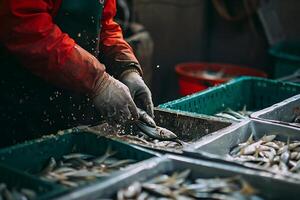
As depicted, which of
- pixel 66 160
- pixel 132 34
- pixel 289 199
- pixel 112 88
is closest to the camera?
pixel 289 199

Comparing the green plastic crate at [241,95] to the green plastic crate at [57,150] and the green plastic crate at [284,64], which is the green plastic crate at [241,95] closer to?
the green plastic crate at [57,150]

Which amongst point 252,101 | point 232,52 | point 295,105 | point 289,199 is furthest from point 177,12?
point 289,199

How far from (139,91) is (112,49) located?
0.42m

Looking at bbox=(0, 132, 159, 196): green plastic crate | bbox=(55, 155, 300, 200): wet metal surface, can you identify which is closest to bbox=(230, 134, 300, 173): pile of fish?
bbox=(55, 155, 300, 200): wet metal surface

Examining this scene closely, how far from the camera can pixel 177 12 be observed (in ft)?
27.7

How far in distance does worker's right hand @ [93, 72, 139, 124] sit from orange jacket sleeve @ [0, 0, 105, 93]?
0.20 metres

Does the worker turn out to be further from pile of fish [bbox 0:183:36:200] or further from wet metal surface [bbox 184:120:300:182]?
pile of fish [bbox 0:183:36:200]

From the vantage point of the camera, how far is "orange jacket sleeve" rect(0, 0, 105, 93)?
10.9ft

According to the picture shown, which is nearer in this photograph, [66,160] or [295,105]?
[66,160]

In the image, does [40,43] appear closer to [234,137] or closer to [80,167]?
[80,167]

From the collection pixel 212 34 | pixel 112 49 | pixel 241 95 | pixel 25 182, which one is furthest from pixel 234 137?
pixel 212 34

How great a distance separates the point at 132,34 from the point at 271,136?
3524 millimetres

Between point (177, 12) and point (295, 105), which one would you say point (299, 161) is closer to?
point (295, 105)

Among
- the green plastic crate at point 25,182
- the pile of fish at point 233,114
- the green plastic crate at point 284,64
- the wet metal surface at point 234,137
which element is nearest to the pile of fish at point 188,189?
the wet metal surface at point 234,137
